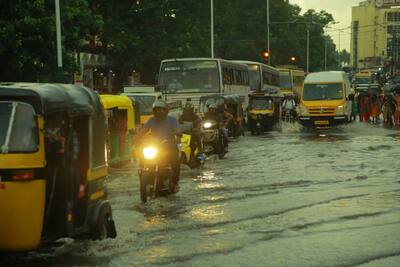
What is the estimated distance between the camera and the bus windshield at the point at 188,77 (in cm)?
2981

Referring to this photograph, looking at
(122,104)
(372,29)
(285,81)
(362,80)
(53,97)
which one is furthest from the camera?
(372,29)

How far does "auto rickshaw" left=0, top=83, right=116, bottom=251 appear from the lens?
21.2 ft


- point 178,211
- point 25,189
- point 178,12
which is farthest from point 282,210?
point 178,12

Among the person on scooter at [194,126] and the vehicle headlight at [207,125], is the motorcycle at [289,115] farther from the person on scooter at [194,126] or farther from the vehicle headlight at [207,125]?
the person on scooter at [194,126]

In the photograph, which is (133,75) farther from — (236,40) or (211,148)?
(211,148)

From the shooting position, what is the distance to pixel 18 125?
6.57 metres

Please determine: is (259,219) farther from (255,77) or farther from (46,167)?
(255,77)

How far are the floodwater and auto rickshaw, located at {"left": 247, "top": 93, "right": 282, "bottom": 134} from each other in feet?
46.0

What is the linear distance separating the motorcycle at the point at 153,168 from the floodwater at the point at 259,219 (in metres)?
0.23

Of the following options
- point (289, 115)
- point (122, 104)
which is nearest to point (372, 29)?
point (289, 115)

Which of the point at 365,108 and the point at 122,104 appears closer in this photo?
the point at 122,104

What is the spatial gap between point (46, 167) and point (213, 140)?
1360 cm

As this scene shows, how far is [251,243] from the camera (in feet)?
26.9

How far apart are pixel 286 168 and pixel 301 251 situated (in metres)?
9.04
